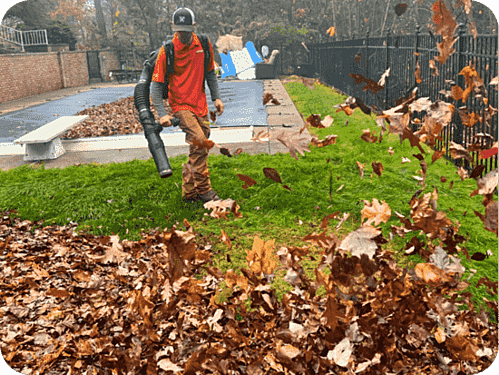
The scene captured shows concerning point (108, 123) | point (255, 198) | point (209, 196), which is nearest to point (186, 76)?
point (209, 196)

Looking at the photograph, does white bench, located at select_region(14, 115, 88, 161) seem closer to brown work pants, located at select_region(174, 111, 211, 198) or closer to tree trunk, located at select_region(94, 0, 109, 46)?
brown work pants, located at select_region(174, 111, 211, 198)

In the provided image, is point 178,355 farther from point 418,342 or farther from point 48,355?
point 418,342

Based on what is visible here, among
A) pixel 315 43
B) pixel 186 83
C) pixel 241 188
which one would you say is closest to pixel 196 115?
pixel 186 83

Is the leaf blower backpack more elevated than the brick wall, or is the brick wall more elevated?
the brick wall

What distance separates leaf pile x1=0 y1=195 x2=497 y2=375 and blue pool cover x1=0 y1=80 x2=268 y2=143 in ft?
19.1

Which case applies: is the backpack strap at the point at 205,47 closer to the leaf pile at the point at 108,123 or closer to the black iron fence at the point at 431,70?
the black iron fence at the point at 431,70

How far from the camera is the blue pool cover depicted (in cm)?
991

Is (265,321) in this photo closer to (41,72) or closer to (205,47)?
(205,47)

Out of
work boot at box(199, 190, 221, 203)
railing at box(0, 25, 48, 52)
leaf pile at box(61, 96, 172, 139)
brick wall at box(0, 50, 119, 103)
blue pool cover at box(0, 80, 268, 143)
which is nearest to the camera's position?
work boot at box(199, 190, 221, 203)

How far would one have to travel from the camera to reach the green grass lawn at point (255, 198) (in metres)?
4.52

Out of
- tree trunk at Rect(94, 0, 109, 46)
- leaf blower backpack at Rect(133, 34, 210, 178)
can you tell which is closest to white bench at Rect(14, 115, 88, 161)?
tree trunk at Rect(94, 0, 109, 46)

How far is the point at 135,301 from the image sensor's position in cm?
325

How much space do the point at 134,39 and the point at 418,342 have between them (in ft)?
11.2

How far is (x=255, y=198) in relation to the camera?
5.46 m
